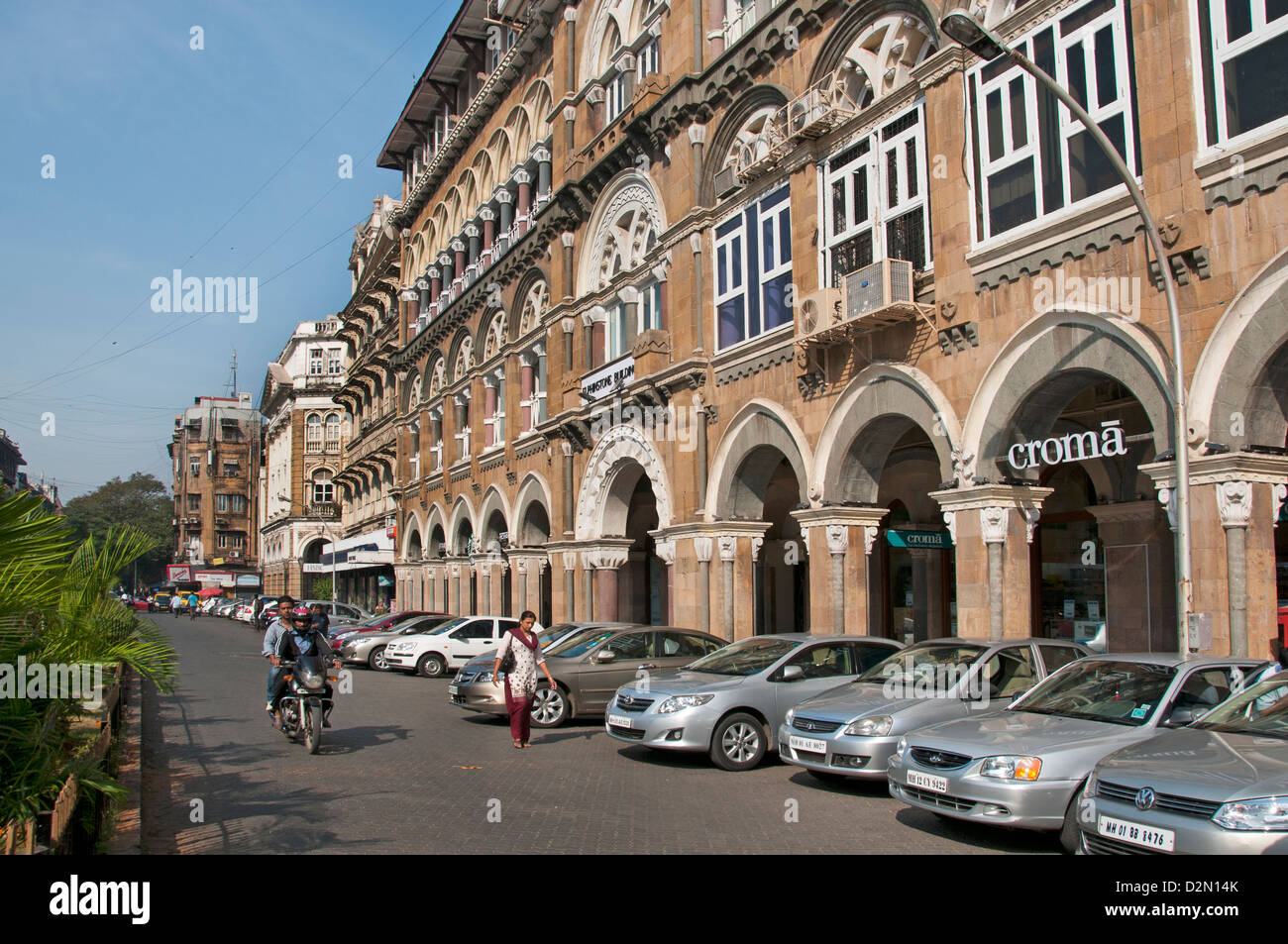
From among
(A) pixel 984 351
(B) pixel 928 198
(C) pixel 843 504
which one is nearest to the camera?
(A) pixel 984 351

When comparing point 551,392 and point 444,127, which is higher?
point 444,127

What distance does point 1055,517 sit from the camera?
20.7 metres

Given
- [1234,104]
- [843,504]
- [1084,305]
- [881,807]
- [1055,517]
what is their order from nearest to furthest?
[881,807] → [1234,104] → [1084,305] → [843,504] → [1055,517]

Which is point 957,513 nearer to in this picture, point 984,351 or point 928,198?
point 984,351

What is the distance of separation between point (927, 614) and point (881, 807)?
545 inches

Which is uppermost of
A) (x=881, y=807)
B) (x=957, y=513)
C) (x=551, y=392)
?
(x=551, y=392)

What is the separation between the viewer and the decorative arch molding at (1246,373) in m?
11.7

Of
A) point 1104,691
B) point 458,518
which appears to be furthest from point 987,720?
point 458,518

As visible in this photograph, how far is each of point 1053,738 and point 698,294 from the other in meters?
16.0

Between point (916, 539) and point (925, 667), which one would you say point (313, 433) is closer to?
point (916, 539)

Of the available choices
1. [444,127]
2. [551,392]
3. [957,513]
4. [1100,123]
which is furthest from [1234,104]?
[444,127]

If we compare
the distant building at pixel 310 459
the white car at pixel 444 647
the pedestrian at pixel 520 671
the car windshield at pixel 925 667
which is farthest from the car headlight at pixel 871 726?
the distant building at pixel 310 459

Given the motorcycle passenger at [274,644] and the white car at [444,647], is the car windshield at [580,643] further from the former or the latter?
the white car at [444,647]

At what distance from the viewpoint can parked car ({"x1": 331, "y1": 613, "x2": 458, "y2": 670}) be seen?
91.9 feet
